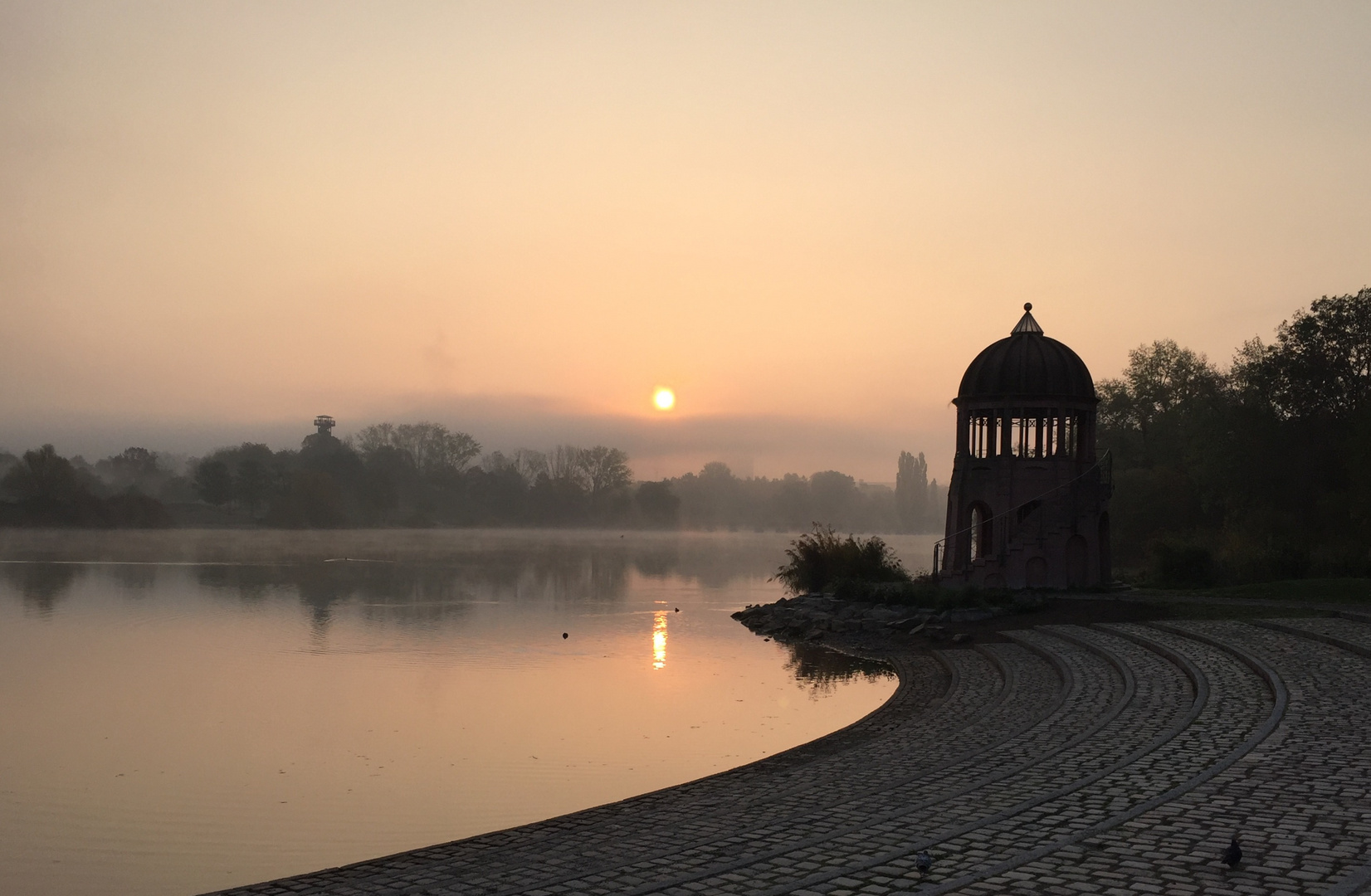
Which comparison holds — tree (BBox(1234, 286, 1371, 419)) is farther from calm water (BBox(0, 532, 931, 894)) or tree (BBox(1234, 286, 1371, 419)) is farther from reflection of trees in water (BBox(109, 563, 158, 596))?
reflection of trees in water (BBox(109, 563, 158, 596))

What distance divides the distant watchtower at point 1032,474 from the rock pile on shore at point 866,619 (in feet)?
7.14

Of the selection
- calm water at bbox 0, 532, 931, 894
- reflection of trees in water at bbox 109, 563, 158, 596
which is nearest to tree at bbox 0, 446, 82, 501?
reflection of trees in water at bbox 109, 563, 158, 596

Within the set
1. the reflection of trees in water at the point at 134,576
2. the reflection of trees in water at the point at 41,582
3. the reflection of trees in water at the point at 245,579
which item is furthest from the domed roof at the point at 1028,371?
the reflection of trees in water at the point at 134,576

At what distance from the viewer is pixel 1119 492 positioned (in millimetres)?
61406

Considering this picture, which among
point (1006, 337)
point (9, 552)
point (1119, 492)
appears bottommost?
point (9, 552)

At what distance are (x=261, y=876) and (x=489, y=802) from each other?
3.43 meters

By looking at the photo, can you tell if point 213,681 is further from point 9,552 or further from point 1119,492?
point 9,552

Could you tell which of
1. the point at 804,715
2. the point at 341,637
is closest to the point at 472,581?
the point at 341,637

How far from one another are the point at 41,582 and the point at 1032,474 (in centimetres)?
4434

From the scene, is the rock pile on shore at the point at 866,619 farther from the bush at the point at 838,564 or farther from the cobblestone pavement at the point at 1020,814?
the cobblestone pavement at the point at 1020,814

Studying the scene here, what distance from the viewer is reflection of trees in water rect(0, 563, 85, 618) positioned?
1631 inches

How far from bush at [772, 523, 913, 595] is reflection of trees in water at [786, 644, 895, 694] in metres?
8.78

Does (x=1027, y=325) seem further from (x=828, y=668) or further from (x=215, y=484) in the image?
(x=215, y=484)

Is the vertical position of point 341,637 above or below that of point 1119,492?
below
